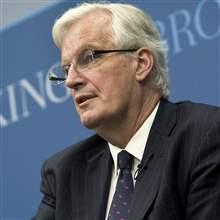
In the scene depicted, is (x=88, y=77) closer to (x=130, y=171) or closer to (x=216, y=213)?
(x=130, y=171)

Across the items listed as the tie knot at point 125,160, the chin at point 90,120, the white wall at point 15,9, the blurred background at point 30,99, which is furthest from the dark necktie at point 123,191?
the white wall at point 15,9

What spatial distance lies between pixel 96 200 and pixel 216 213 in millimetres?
394

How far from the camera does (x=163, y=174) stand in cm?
162

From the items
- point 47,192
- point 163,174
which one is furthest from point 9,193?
point 163,174

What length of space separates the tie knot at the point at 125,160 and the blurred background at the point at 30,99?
52 centimetres

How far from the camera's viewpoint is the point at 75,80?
71.0 inches

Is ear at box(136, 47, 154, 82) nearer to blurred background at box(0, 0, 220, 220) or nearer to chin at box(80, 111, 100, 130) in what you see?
chin at box(80, 111, 100, 130)

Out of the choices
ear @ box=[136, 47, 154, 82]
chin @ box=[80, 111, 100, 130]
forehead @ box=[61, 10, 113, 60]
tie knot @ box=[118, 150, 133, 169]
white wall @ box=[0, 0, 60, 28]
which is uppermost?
white wall @ box=[0, 0, 60, 28]

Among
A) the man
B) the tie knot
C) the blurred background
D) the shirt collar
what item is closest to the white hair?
the man

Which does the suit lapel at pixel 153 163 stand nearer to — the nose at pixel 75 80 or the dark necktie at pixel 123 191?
the dark necktie at pixel 123 191

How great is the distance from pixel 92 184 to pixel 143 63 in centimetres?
37

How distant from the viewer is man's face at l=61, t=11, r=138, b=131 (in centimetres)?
179

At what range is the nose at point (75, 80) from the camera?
5.89ft

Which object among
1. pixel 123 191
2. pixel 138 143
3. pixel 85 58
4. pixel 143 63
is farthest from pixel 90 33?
pixel 123 191
